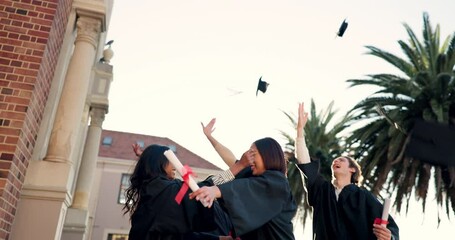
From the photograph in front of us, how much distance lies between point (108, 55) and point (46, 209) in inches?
257

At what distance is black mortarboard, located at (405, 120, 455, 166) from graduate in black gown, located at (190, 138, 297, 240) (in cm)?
114

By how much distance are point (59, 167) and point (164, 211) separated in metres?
2.72

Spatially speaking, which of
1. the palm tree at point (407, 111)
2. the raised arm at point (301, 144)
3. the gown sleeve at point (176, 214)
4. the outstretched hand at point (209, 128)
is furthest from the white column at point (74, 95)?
the palm tree at point (407, 111)

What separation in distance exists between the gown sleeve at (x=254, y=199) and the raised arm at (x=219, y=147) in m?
1.33

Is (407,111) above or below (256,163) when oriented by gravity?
above

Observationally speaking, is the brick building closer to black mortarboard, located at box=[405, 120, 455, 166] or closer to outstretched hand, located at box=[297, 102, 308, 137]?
outstretched hand, located at box=[297, 102, 308, 137]

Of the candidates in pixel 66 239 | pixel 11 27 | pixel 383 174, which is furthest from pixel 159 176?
pixel 383 174

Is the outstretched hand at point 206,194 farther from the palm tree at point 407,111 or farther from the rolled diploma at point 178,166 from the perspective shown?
the palm tree at point 407,111

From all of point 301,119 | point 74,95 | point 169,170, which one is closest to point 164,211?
point 169,170

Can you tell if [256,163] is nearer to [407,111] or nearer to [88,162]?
[88,162]

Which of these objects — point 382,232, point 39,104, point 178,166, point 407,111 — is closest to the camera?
point 178,166

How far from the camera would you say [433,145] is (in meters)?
1.82

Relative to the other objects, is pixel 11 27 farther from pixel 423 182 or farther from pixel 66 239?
pixel 423 182

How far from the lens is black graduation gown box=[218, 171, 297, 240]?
104 inches
